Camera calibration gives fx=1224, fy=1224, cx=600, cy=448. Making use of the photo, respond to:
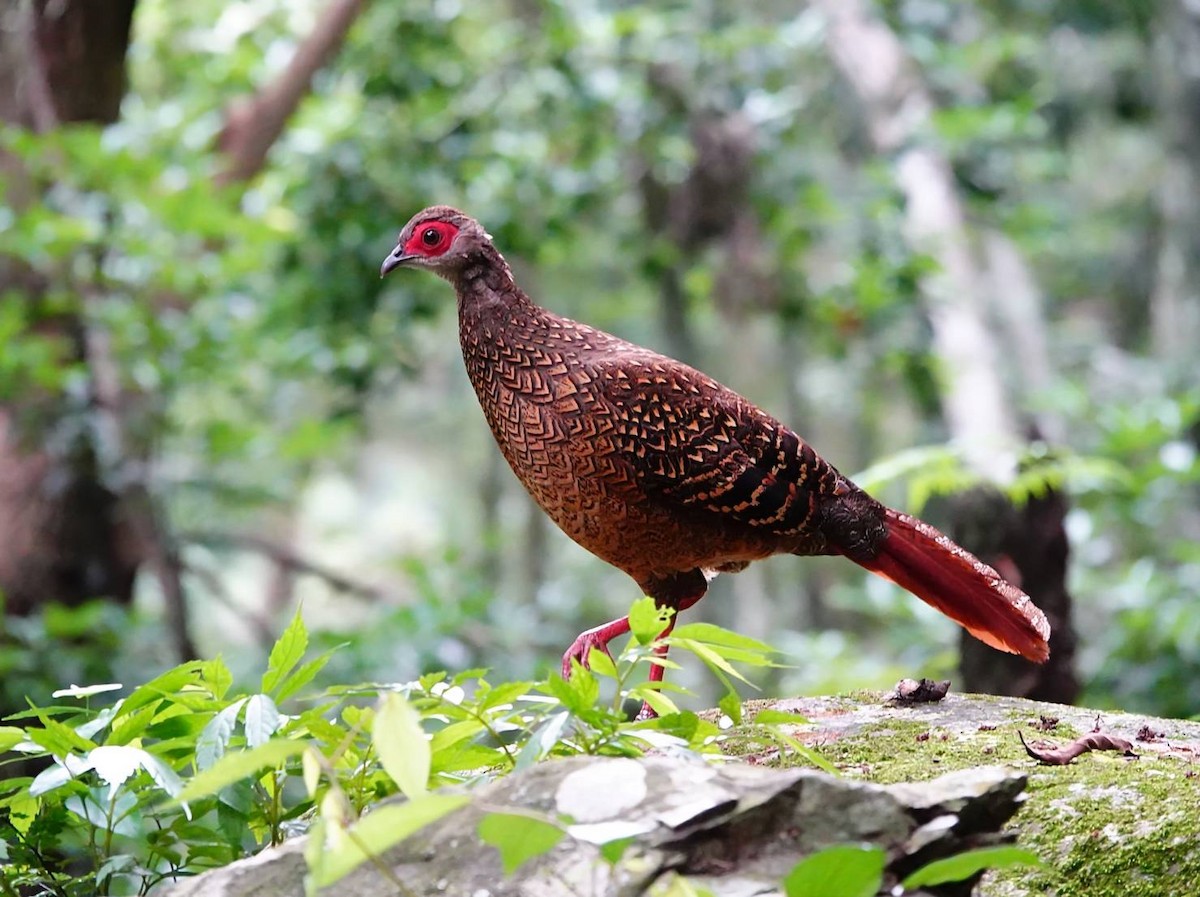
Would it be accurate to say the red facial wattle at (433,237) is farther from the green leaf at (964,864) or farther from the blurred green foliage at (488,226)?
the green leaf at (964,864)

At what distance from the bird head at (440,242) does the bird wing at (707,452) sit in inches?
22.3

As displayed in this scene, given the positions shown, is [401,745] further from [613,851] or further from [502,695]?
[502,695]

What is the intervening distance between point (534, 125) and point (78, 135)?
3.03m

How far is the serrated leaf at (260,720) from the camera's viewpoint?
1.94 metres

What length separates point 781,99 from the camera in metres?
7.62

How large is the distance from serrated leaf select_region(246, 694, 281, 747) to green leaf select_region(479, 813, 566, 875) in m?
0.69

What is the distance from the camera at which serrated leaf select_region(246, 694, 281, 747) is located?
1.94 m

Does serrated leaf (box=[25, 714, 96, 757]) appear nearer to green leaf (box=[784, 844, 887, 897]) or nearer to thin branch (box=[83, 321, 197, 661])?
green leaf (box=[784, 844, 887, 897])

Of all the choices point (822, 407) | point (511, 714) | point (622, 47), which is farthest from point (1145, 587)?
point (822, 407)

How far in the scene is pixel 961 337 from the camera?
6.95 meters

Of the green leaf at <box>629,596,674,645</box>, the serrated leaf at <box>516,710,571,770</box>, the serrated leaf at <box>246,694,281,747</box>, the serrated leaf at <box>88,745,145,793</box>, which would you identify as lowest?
the serrated leaf at <box>516,710,571,770</box>

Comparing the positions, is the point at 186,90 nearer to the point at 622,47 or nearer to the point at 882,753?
the point at 622,47

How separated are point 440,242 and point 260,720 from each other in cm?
193

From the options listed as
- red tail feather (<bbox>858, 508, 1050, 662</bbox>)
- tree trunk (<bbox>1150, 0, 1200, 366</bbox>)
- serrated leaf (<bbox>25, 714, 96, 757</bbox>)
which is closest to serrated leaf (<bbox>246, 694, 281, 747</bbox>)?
serrated leaf (<bbox>25, 714, 96, 757</bbox>)
